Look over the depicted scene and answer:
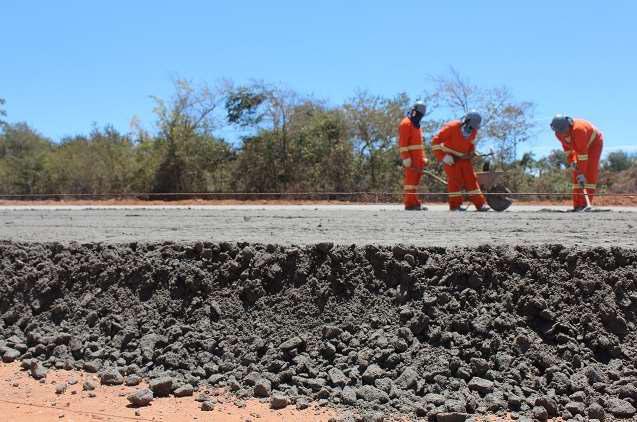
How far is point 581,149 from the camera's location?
12977 millimetres

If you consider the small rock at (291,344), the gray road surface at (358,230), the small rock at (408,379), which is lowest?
the small rock at (408,379)

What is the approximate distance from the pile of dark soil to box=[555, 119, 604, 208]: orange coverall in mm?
8165

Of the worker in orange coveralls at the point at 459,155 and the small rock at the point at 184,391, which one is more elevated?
the worker in orange coveralls at the point at 459,155

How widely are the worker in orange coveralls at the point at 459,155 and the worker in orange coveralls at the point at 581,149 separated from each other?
1.83 meters

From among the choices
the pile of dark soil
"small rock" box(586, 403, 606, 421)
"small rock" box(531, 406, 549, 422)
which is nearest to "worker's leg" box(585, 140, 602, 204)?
the pile of dark soil

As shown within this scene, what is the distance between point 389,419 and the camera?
4.33 metres

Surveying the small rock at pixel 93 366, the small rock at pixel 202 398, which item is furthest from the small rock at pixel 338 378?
the small rock at pixel 93 366

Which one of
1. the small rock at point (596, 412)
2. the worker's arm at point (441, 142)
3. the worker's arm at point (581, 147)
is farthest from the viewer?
the worker's arm at point (441, 142)

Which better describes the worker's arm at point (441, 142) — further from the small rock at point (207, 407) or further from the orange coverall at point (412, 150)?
the small rock at point (207, 407)

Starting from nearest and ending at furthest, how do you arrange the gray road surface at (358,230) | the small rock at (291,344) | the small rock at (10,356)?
the small rock at (291,344) < the small rock at (10,356) < the gray road surface at (358,230)

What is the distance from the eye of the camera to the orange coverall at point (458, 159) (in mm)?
13086

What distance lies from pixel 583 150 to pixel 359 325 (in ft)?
31.7

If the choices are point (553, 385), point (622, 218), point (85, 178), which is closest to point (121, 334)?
point (553, 385)

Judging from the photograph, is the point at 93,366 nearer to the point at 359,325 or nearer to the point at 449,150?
the point at 359,325
